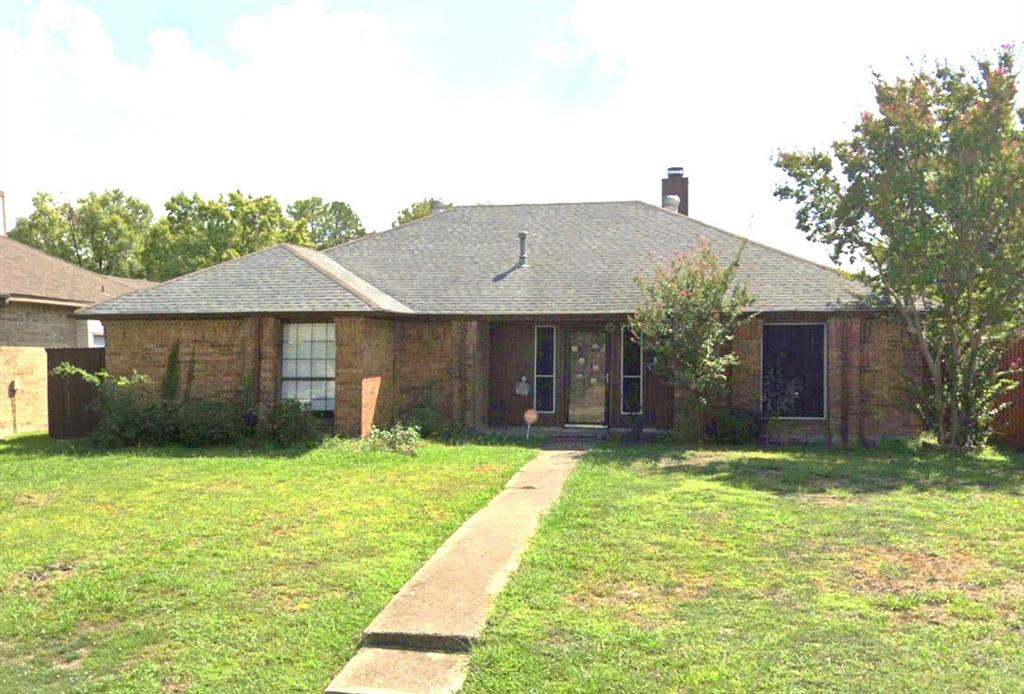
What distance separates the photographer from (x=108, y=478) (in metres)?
10.6

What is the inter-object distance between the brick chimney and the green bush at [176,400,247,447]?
46.0 ft

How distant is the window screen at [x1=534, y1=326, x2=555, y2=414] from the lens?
16.6m

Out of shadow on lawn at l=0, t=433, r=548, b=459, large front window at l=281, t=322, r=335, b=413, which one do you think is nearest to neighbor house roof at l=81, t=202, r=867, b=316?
large front window at l=281, t=322, r=335, b=413

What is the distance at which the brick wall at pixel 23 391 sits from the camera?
55.0 feet

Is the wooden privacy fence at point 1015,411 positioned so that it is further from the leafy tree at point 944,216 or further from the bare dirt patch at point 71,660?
the bare dirt patch at point 71,660

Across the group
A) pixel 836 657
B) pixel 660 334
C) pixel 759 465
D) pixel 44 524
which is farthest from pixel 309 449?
pixel 836 657

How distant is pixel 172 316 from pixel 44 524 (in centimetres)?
713

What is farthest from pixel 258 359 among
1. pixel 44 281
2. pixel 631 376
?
pixel 44 281

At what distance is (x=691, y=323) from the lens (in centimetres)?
1365

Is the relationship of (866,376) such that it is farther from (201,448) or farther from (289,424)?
(201,448)

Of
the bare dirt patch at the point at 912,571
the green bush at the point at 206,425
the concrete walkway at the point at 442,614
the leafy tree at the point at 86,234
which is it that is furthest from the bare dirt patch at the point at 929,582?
the leafy tree at the point at 86,234

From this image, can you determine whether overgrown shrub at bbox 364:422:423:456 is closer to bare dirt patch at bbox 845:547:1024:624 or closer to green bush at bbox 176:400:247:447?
green bush at bbox 176:400:247:447

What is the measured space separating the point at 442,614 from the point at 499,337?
1154 cm

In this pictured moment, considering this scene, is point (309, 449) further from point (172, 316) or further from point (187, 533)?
point (187, 533)
